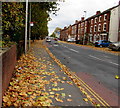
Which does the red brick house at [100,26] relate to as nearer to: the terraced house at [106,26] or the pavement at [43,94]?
the terraced house at [106,26]

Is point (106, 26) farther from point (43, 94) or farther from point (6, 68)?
point (6, 68)

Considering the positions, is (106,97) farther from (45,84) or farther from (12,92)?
(12,92)

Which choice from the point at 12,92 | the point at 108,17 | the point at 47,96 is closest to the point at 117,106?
the point at 47,96

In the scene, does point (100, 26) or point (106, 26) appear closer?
point (106, 26)

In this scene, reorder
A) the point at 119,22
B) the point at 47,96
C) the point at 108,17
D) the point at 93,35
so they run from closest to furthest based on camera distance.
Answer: the point at 47,96 → the point at 119,22 → the point at 108,17 → the point at 93,35

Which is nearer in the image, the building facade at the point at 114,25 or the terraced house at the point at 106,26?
the building facade at the point at 114,25

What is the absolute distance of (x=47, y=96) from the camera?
12.8 feet

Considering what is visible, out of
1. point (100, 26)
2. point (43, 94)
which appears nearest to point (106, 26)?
point (100, 26)

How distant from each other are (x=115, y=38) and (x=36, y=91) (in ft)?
108

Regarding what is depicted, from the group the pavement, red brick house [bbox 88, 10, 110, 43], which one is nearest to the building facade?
red brick house [bbox 88, 10, 110, 43]

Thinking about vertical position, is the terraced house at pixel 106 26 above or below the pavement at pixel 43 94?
above

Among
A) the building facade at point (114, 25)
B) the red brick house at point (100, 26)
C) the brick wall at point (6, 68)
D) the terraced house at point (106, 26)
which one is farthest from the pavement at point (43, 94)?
the red brick house at point (100, 26)

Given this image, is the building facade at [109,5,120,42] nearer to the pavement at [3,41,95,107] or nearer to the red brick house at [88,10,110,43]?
the red brick house at [88,10,110,43]

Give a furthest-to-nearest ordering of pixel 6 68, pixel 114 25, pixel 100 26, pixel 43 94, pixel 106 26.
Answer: pixel 100 26 → pixel 106 26 → pixel 114 25 → pixel 43 94 → pixel 6 68
